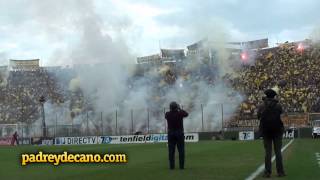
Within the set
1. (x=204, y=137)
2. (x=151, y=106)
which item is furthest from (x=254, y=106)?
(x=151, y=106)

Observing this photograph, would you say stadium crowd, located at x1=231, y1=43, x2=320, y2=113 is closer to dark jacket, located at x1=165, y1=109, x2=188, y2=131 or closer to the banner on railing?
the banner on railing

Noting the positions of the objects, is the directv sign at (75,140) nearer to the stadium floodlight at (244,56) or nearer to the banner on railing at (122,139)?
the banner on railing at (122,139)

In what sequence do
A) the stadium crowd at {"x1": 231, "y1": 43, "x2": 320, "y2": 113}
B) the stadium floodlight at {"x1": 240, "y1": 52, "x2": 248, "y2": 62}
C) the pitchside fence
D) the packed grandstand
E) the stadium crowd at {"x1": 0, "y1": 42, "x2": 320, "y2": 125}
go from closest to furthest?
the pitchside fence < the stadium crowd at {"x1": 231, "y1": 43, "x2": 320, "y2": 113} < the packed grandstand < the stadium crowd at {"x1": 0, "y1": 42, "x2": 320, "y2": 125} < the stadium floodlight at {"x1": 240, "y1": 52, "x2": 248, "y2": 62}

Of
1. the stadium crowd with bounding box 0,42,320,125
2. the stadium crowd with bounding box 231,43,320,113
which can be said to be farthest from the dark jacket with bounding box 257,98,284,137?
the stadium crowd with bounding box 231,43,320,113

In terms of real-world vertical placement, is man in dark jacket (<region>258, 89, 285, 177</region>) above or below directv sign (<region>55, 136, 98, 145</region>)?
above

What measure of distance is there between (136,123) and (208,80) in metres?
12.5

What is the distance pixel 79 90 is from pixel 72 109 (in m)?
2.96

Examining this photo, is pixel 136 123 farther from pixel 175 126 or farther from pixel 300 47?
pixel 175 126

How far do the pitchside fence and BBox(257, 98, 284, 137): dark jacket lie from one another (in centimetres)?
4633

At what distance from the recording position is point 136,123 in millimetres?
67062

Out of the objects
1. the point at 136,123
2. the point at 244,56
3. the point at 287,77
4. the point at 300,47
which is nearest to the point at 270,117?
the point at 136,123

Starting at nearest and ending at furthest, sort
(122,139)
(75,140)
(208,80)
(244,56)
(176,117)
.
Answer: (176,117), (122,139), (75,140), (208,80), (244,56)

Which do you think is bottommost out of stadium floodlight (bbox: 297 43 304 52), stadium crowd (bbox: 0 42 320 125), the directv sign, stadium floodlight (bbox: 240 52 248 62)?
the directv sign

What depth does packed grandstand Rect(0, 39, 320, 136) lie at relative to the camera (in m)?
65.4
